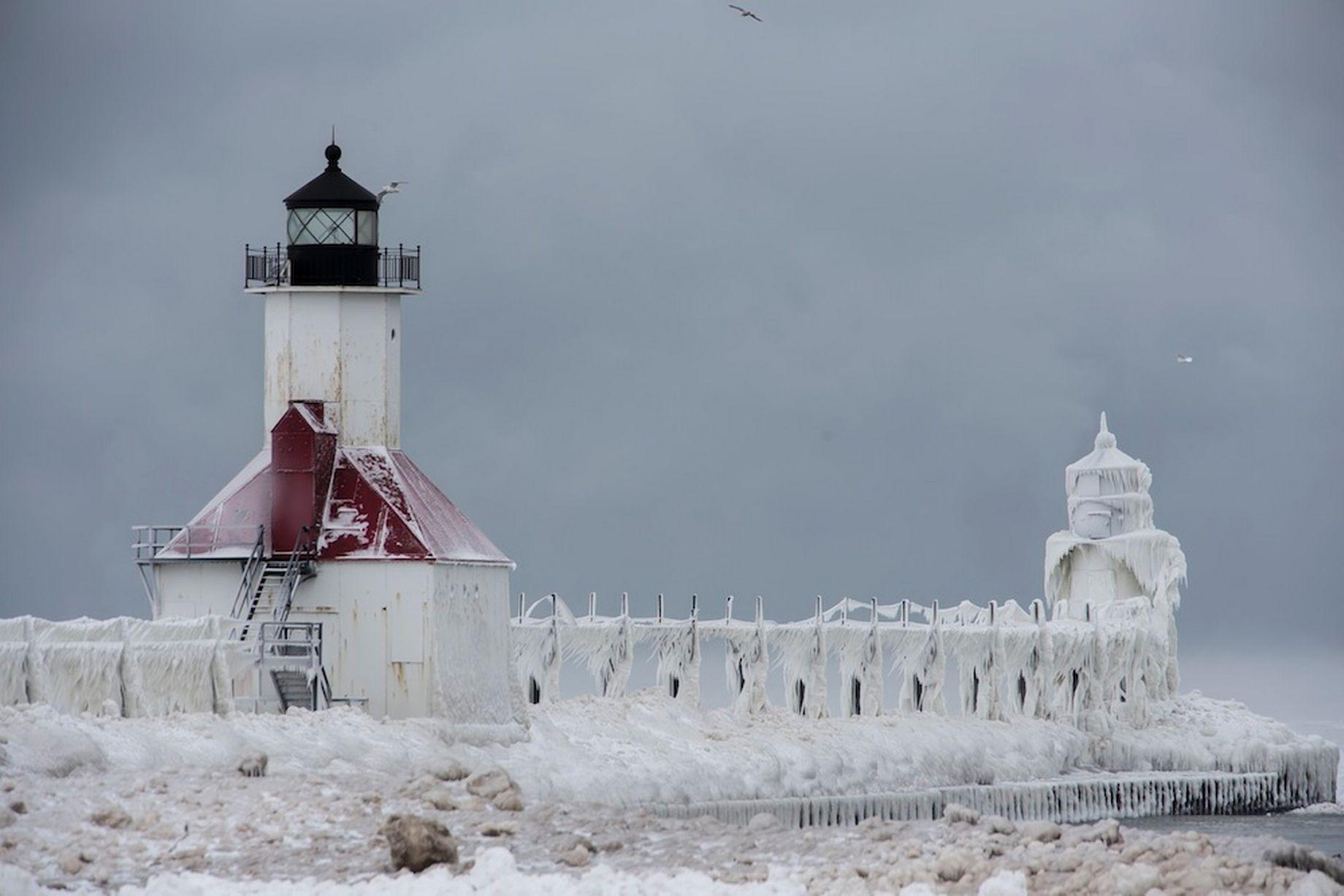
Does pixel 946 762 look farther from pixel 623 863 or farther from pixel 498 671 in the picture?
pixel 623 863

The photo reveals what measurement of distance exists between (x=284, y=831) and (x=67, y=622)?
9156mm

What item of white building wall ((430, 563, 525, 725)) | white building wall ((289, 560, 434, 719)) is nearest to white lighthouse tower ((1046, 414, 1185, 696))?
white building wall ((430, 563, 525, 725))

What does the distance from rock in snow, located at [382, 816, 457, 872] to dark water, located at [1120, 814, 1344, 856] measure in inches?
1015

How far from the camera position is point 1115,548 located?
80875 mm

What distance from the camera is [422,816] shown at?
38.1 meters

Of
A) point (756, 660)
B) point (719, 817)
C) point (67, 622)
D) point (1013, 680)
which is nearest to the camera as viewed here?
point (67, 622)

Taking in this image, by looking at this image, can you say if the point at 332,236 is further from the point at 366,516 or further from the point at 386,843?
the point at 386,843

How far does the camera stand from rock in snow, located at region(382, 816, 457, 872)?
1407 inches

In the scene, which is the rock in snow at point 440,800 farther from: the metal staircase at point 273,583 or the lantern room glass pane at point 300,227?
the lantern room glass pane at point 300,227

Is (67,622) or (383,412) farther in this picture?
(383,412)

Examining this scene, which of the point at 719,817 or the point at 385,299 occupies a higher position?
the point at 385,299

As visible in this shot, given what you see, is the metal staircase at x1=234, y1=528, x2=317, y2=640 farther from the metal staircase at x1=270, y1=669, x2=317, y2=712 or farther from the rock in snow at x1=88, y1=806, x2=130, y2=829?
the rock in snow at x1=88, y1=806, x2=130, y2=829

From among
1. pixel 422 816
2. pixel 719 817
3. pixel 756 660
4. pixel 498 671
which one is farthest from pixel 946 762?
pixel 422 816

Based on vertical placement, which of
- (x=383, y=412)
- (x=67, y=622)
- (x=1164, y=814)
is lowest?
(x=1164, y=814)
